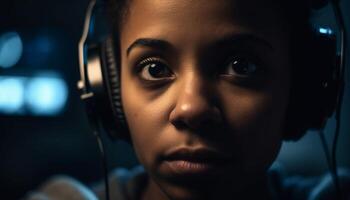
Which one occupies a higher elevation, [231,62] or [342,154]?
[231,62]

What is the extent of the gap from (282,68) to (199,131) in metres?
0.22

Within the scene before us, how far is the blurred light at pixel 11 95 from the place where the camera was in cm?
202

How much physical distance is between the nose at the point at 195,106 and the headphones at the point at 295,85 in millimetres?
195

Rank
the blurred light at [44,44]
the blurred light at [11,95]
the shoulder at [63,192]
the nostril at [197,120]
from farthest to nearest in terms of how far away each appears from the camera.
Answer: the blurred light at [44,44], the blurred light at [11,95], the shoulder at [63,192], the nostril at [197,120]

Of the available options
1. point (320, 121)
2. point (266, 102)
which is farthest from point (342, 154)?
point (266, 102)

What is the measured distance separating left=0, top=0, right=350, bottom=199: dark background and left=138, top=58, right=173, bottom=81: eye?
4.38 ft

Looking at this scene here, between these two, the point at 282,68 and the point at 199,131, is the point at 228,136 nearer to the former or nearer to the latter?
the point at 199,131

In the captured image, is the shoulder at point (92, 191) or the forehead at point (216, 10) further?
the shoulder at point (92, 191)

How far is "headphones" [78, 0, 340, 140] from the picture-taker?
84 cm

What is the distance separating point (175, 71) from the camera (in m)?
0.77

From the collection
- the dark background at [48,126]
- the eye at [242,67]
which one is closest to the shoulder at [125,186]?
the eye at [242,67]

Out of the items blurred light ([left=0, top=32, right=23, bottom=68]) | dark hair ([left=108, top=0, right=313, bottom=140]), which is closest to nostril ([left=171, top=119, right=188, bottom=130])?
dark hair ([left=108, top=0, right=313, bottom=140])

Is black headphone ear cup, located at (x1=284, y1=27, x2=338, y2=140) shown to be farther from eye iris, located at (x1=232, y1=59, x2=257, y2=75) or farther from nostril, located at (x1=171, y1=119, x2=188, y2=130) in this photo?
nostril, located at (x1=171, y1=119, x2=188, y2=130)

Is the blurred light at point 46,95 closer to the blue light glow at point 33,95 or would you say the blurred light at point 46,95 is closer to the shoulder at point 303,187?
the blue light glow at point 33,95
